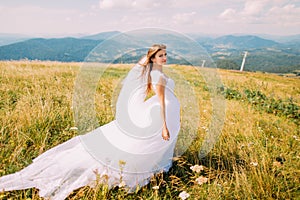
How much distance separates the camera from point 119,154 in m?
3.53

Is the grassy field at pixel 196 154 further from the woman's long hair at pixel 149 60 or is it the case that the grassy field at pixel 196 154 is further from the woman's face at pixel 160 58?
the woman's face at pixel 160 58

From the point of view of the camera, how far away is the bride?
327 cm

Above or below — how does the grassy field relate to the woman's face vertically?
below

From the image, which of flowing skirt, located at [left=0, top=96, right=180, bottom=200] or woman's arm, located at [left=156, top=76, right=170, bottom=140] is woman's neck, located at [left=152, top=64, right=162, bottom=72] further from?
flowing skirt, located at [left=0, top=96, right=180, bottom=200]

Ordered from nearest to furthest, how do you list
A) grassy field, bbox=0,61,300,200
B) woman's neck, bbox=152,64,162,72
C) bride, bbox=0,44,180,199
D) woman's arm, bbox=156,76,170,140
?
grassy field, bbox=0,61,300,200 < bride, bbox=0,44,180,199 < woman's arm, bbox=156,76,170,140 < woman's neck, bbox=152,64,162,72

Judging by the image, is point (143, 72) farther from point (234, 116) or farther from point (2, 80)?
point (2, 80)

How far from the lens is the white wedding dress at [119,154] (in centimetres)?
320

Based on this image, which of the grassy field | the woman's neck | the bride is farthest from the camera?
the woman's neck

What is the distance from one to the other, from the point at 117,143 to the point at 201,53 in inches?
66.0

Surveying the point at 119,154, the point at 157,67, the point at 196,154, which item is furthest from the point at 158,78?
the point at 196,154

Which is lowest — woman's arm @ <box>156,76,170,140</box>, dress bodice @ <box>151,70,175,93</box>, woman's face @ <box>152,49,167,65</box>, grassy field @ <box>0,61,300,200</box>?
grassy field @ <box>0,61,300,200</box>

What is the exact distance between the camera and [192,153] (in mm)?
4355

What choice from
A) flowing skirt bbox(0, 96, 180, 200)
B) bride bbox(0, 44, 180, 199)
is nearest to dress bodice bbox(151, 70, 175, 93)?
bride bbox(0, 44, 180, 199)

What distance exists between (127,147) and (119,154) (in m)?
0.14
